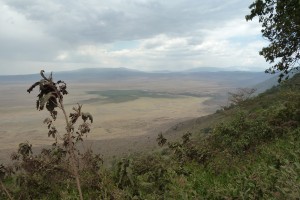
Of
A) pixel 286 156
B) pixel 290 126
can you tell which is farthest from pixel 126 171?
pixel 290 126

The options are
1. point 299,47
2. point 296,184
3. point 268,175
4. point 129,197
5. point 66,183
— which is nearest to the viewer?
point 296,184

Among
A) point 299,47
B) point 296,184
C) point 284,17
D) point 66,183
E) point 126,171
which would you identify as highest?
point 284,17

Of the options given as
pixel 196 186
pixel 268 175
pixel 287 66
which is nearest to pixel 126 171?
pixel 196 186

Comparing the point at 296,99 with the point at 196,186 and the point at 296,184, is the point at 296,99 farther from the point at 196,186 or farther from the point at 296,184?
the point at 296,184

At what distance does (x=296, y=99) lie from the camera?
1323 centimetres

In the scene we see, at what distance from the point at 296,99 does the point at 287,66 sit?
1.68 meters

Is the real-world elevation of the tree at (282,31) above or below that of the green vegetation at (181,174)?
above

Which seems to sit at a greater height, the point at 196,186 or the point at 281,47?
the point at 281,47

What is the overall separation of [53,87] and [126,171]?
160 inches

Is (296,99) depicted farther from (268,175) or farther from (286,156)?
(268,175)

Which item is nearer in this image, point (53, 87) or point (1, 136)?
point (53, 87)

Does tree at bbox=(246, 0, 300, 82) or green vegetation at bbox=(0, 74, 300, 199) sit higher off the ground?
tree at bbox=(246, 0, 300, 82)

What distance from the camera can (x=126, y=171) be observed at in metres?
8.04

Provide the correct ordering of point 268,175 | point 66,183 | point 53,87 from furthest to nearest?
point 66,183 → point 268,175 → point 53,87
